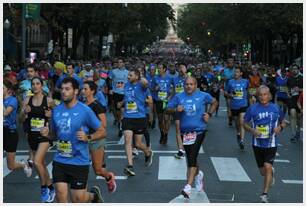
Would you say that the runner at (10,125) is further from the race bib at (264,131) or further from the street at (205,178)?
the race bib at (264,131)

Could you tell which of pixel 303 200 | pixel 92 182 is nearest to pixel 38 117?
pixel 92 182

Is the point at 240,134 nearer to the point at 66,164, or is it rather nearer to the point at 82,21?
the point at 66,164

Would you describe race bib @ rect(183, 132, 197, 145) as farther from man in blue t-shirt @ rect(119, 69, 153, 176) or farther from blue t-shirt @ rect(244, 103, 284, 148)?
man in blue t-shirt @ rect(119, 69, 153, 176)

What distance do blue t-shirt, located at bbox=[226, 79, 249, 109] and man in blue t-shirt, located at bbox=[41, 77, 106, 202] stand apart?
794 cm

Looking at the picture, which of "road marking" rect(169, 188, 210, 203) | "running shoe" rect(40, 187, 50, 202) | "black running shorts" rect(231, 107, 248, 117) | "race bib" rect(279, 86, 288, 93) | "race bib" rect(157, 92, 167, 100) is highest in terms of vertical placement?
"race bib" rect(279, 86, 288, 93)

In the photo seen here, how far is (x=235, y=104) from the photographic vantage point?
1477cm

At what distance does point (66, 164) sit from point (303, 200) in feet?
10.7

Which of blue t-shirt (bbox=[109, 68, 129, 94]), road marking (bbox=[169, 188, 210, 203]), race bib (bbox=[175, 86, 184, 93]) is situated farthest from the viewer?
blue t-shirt (bbox=[109, 68, 129, 94])

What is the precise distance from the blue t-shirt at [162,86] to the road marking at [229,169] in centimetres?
346

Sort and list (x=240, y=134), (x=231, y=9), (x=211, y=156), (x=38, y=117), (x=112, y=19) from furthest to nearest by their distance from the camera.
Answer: (x=231, y=9), (x=112, y=19), (x=240, y=134), (x=211, y=156), (x=38, y=117)

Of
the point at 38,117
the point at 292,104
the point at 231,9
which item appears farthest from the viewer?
the point at 231,9

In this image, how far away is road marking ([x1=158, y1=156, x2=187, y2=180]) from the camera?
34.1 ft

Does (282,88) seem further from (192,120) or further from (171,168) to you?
(192,120)

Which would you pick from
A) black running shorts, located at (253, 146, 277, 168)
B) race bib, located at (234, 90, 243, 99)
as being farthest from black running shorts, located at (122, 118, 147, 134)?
race bib, located at (234, 90, 243, 99)
